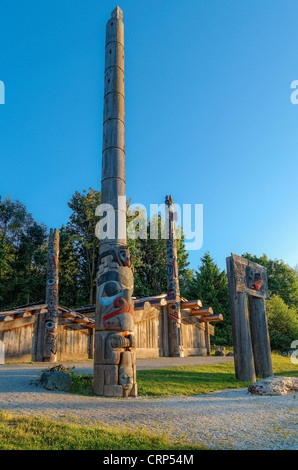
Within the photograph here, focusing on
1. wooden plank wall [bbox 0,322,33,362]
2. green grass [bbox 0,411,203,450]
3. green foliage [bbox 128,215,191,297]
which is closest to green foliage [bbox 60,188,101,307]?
green foliage [bbox 128,215,191,297]

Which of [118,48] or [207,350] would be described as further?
[207,350]

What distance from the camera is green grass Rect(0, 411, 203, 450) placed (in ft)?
12.6

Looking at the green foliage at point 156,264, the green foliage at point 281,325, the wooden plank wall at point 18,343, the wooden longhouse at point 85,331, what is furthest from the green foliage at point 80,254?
the green foliage at point 281,325

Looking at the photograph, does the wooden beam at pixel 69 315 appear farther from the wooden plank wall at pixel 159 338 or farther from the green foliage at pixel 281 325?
the green foliage at pixel 281 325

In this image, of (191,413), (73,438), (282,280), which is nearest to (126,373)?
(191,413)

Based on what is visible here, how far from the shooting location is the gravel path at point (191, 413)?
4434 mm

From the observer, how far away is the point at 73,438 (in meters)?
4.04

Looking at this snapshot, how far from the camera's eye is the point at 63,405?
5895mm

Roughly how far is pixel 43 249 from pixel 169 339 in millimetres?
17795

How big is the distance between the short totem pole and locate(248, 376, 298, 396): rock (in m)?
1.49

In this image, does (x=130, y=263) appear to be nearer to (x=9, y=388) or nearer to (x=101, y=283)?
(x=101, y=283)

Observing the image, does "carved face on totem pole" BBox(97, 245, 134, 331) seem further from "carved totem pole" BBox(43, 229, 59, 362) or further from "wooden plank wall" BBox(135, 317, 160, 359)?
"wooden plank wall" BBox(135, 317, 160, 359)

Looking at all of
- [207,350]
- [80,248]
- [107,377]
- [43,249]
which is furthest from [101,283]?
[43,249]

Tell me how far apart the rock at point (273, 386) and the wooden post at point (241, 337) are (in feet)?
4.76
